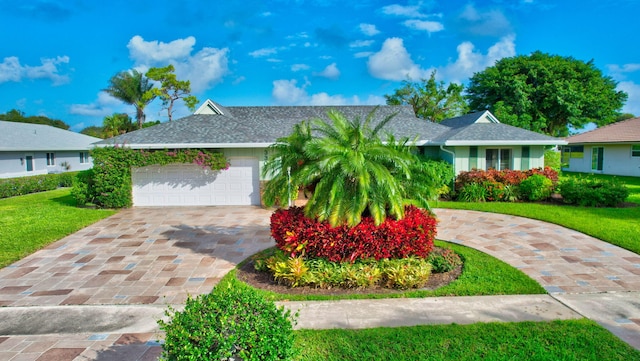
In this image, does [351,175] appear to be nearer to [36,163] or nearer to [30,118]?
[36,163]

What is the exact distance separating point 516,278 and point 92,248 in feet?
31.9

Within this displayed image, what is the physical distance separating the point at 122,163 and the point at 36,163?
1710 cm

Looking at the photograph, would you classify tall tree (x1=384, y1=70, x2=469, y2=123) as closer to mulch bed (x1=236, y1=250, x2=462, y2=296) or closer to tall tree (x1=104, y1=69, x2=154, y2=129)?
tall tree (x1=104, y1=69, x2=154, y2=129)

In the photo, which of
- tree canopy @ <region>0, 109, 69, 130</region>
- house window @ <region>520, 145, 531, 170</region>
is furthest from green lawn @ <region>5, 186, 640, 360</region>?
tree canopy @ <region>0, 109, 69, 130</region>

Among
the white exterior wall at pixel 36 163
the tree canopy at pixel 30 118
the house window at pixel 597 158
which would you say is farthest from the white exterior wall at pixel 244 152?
the tree canopy at pixel 30 118

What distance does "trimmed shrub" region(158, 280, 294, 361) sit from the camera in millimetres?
3033

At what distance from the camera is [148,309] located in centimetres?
581

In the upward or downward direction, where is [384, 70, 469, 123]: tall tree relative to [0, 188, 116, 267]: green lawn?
upward

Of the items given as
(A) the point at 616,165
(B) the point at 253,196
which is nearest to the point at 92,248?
(B) the point at 253,196

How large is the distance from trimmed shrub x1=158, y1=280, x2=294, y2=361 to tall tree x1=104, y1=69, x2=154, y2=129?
41.4 m

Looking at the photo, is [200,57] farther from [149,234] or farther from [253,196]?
[149,234]

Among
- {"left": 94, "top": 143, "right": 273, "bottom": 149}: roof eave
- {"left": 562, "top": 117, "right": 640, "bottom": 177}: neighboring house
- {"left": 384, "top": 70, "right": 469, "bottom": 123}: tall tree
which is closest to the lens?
{"left": 94, "top": 143, "right": 273, "bottom": 149}: roof eave

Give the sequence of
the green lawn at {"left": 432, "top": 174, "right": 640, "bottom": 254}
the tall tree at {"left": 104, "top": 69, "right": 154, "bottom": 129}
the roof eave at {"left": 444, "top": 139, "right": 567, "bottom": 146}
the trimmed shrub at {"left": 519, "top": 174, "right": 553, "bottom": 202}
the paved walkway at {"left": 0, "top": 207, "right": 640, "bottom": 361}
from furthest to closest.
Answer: the tall tree at {"left": 104, "top": 69, "right": 154, "bottom": 129}
the roof eave at {"left": 444, "top": 139, "right": 567, "bottom": 146}
the trimmed shrub at {"left": 519, "top": 174, "right": 553, "bottom": 202}
the green lawn at {"left": 432, "top": 174, "right": 640, "bottom": 254}
the paved walkway at {"left": 0, "top": 207, "right": 640, "bottom": 361}

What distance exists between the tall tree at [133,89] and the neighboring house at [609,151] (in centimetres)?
4023
